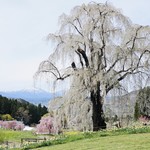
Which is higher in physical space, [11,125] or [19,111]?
[19,111]

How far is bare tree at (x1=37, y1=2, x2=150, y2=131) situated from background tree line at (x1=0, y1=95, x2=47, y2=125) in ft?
215

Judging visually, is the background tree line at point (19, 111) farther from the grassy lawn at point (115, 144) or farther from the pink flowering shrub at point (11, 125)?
the grassy lawn at point (115, 144)

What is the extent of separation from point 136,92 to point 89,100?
7.81 feet

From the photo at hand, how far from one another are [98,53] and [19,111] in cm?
7005

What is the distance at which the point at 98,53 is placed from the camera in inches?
750

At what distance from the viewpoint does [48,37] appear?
20031 millimetres

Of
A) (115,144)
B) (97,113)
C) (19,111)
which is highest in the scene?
(19,111)

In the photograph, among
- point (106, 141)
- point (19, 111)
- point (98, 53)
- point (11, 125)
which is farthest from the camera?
point (19, 111)

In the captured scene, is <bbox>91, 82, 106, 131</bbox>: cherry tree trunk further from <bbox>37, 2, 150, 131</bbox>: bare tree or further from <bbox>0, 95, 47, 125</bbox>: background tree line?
<bbox>0, 95, 47, 125</bbox>: background tree line

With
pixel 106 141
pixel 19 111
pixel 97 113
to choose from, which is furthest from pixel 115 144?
pixel 19 111

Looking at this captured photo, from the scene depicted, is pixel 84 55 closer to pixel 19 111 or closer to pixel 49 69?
pixel 49 69

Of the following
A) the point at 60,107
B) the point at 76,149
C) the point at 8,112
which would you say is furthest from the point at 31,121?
the point at 76,149

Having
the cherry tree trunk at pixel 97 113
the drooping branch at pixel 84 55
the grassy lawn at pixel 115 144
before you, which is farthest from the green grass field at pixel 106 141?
the drooping branch at pixel 84 55

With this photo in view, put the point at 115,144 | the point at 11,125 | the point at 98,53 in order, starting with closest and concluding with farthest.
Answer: the point at 115,144 < the point at 98,53 < the point at 11,125
